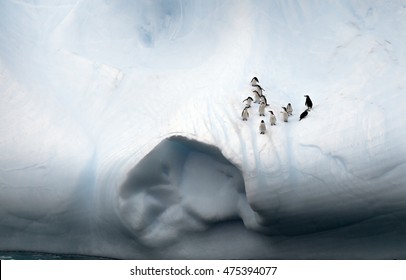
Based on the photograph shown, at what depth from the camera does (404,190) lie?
41.7 feet

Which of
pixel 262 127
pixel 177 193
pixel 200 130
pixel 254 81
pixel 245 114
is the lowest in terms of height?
pixel 177 193

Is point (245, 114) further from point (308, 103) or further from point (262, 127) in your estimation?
point (308, 103)

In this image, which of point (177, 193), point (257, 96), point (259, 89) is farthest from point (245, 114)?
point (177, 193)

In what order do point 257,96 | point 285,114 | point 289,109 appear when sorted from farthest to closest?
1. point 257,96
2. point 289,109
3. point 285,114

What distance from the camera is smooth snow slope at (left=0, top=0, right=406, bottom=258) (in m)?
12.8

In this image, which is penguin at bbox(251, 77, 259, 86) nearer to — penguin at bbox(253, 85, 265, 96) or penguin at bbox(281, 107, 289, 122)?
penguin at bbox(253, 85, 265, 96)

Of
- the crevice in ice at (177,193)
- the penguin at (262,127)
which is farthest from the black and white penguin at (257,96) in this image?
the crevice in ice at (177,193)

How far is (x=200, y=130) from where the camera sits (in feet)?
43.0

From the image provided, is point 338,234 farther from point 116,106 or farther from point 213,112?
point 116,106

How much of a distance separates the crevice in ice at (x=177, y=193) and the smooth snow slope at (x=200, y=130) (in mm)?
17

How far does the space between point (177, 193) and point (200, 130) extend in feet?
2.72

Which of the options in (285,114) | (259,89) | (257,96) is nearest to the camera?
(285,114)

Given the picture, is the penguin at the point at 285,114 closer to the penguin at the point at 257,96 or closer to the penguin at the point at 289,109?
the penguin at the point at 289,109

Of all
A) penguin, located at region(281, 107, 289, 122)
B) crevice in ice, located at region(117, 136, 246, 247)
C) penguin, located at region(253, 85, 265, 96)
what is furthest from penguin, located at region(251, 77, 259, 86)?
crevice in ice, located at region(117, 136, 246, 247)
